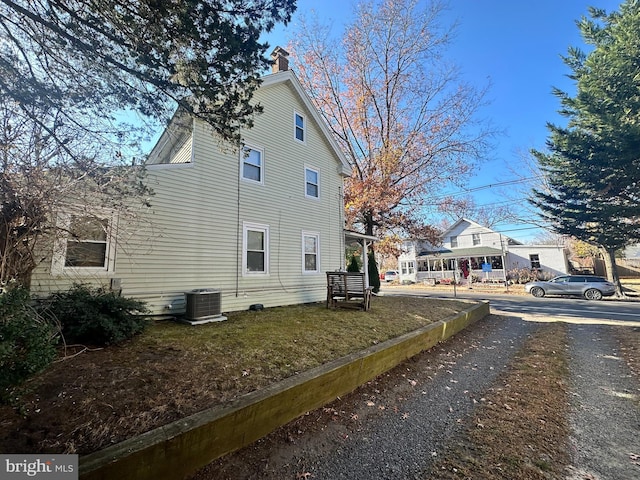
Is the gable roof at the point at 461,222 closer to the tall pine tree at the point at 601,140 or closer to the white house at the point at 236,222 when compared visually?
the tall pine tree at the point at 601,140

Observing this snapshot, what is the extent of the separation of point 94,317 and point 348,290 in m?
6.03

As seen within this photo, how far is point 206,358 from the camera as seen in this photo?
3.95m

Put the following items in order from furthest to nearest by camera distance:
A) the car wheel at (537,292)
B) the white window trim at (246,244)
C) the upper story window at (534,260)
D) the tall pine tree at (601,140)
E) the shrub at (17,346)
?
the upper story window at (534,260), the car wheel at (537,292), the tall pine tree at (601,140), the white window trim at (246,244), the shrub at (17,346)

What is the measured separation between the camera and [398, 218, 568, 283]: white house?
26172mm

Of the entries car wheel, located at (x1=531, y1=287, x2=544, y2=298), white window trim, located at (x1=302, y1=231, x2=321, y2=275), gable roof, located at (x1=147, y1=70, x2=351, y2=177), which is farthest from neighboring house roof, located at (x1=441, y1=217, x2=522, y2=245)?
white window trim, located at (x1=302, y1=231, x2=321, y2=275)

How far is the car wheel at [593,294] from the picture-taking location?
16.2m

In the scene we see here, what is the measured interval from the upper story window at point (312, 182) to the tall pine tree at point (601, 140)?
1429cm

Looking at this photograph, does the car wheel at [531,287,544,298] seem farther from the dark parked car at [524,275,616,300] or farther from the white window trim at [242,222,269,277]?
the white window trim at [242,222,269,277]

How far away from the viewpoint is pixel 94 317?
4.33 m

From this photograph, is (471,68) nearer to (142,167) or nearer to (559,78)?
(559,78)

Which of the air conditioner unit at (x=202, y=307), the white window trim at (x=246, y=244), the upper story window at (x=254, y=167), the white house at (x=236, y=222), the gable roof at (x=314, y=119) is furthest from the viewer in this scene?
the gable roof at (x=314, y=119)

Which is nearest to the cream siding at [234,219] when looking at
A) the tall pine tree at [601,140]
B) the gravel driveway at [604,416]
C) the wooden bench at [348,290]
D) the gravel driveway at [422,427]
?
the wooden bench at [348,290]

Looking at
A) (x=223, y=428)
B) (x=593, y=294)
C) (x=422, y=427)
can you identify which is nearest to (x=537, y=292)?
(x=593, y=294)

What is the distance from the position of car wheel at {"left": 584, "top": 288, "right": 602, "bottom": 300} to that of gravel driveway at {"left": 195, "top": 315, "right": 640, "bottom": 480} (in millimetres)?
14661
